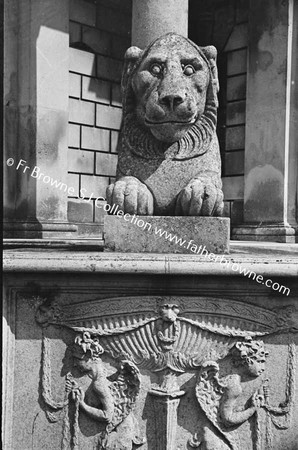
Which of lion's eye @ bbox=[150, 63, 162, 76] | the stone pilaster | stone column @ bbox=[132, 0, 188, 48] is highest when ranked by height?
stone column @ bbox=[132, 0, 188, 48]

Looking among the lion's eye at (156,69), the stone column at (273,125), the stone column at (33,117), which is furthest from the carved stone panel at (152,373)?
the stone column at (273,125)

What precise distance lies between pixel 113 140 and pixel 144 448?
836cm

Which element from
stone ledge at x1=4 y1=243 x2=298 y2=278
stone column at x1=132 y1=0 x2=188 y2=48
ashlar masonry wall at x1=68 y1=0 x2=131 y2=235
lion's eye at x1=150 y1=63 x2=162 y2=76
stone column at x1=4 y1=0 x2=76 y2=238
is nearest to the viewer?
stone ledge at x1=4 y1=243 x2=298 y2=278

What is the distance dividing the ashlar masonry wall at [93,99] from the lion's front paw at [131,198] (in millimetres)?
6097

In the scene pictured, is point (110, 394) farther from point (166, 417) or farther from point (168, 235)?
point (168, 235)

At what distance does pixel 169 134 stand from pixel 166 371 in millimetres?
1522

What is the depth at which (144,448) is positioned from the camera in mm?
2932

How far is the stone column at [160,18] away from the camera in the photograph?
21.3 ft

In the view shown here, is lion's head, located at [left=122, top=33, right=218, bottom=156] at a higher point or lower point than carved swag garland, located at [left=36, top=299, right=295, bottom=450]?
higher

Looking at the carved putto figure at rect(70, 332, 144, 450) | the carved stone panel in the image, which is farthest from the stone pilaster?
the carved putto figure at rect(70, 332, 144, 450)

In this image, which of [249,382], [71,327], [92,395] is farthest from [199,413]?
[71,327]

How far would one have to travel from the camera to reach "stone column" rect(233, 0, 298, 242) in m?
8.97

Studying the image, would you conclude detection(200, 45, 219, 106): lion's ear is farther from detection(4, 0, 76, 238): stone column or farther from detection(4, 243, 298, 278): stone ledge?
detection(4, 0, 76, 238): stone column

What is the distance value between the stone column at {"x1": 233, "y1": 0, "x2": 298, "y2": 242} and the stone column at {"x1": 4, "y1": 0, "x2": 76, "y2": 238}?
3.37 metres
